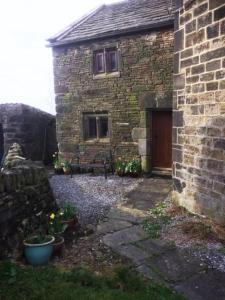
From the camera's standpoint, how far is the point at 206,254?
4.09 metres

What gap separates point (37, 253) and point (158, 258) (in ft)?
5.39

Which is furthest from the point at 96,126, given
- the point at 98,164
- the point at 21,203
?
the point at 21,203

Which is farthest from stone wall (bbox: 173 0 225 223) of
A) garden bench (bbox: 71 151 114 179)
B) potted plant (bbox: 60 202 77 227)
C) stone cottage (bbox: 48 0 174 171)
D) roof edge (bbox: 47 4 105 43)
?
roof edge (bbox: 47 4 105 43)

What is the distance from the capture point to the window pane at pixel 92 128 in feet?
37.0

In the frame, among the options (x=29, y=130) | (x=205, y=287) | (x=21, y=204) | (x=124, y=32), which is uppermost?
(x=124, y=32)

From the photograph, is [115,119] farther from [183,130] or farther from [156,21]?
[183,130]

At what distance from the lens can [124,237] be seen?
476cm

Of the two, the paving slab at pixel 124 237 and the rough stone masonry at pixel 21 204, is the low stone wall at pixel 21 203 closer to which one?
the rough stone masonry at pixel 21 204

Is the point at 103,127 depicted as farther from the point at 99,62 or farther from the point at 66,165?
the point at 99,62

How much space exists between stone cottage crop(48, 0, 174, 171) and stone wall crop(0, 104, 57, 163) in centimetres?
170

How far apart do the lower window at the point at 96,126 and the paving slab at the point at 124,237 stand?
6.28 metres

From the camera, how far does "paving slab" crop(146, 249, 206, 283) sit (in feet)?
11.7

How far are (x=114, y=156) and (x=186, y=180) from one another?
16.4ft

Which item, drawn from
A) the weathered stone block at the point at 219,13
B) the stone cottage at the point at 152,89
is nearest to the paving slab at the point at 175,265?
the stone cottage at the point at 152,89
